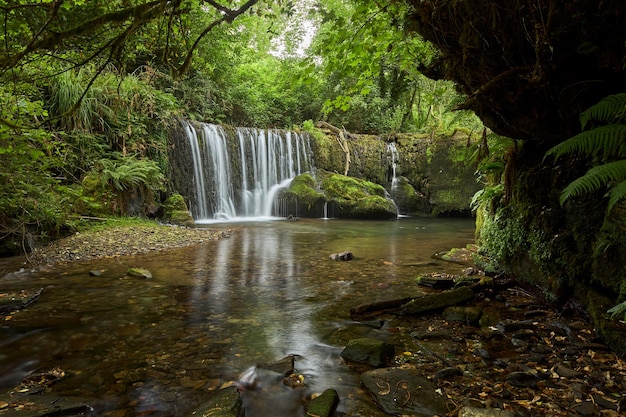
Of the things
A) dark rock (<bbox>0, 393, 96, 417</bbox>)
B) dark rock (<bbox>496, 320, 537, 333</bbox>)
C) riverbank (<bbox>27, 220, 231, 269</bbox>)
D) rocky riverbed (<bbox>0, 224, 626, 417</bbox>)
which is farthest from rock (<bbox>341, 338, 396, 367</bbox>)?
riverbank (<bbox>27, 220, 231, 269</bbox>)

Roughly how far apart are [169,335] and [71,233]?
590 centimetres

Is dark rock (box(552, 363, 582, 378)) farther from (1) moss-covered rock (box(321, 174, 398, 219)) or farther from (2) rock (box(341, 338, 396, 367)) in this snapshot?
(1) moss-covered rock (box(321, 174, 398, 219))

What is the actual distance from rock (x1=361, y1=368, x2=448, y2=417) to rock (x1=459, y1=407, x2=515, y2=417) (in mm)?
180

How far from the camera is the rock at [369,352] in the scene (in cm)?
286

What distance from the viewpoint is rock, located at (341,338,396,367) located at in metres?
2.86

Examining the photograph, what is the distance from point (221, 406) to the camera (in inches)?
88.3

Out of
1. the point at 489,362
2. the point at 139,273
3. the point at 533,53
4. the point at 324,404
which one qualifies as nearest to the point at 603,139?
the point at 533,53

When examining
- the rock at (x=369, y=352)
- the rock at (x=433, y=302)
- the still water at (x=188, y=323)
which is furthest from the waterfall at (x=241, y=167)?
the rock at (x=369, y=352)

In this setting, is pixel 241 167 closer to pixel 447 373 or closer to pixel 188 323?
pixel 188 323

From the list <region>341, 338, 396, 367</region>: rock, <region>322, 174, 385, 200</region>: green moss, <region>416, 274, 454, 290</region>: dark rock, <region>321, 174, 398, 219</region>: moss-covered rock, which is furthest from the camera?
<region>322, 174, 385, 200</region>: green moss

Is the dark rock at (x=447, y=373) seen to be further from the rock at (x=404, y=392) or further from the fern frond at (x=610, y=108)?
the fern frond at (x=610, y=108)

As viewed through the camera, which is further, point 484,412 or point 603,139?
point 603,139

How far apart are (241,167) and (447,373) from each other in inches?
536

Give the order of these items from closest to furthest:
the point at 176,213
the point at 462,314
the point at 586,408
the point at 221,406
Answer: the point at 586,408, the point at 221,406, the point at 462,314, the point at 176,213
